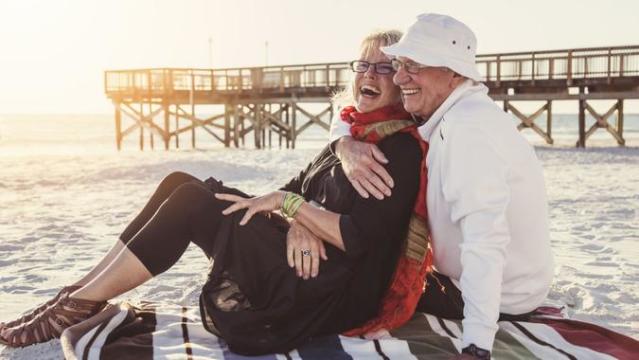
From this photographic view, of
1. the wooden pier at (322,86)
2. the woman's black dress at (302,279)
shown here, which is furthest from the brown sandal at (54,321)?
the wooden pier at (322,86)

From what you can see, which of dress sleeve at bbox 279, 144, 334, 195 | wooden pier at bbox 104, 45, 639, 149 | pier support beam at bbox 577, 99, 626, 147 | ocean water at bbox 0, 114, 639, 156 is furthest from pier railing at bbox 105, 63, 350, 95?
dress sleeve at bbox 279, 144, 334, 195

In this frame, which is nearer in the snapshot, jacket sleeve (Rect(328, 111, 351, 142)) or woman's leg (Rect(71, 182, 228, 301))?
woman's leg (Rect(71, 182, 228, 301))

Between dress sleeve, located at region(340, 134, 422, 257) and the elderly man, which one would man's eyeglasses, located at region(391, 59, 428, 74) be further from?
dress sleeve, located at region(340, 134, 422, 257)

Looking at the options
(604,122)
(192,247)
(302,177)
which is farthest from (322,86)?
(302,177)

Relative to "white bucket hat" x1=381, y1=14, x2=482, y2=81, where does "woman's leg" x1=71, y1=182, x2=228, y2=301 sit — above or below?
below

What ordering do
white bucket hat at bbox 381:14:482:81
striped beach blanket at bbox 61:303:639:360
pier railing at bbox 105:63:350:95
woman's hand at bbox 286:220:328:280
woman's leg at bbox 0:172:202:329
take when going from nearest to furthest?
white bucket hat at bbox 381:14:482:81
woman's hand at bbox 286:220:328:280
striped beach blanket at bbox 61:303:639:360
woman's leg at bbox 0:172:202:329
pier railing at bbox 105:63:350:95

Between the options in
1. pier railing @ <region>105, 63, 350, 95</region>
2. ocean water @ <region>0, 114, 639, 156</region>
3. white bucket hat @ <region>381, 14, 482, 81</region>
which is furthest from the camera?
ocean water @ <region>0, 114, 639, 156</region>

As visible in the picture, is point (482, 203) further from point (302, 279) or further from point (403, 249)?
point (302, 279)

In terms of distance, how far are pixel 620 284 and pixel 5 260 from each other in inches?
179

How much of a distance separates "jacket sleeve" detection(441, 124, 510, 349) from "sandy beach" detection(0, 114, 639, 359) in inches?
60.3

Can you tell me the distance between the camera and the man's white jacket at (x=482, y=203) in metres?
2.54

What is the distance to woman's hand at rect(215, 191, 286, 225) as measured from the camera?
2955 millimetres

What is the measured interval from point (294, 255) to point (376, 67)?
0.94m

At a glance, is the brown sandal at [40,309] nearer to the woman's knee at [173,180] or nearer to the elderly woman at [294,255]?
the elderly woman at [294,255]
